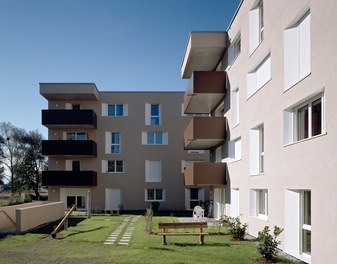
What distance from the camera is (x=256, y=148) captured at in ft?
46.4

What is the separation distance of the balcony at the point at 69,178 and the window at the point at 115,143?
3004 millimetres

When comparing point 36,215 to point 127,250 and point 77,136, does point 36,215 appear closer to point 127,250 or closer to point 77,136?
point 127,250

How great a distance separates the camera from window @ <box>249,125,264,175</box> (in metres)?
14.0

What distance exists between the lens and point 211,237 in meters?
13.5

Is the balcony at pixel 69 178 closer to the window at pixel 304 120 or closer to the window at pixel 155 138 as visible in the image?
the window at pixel 155 138

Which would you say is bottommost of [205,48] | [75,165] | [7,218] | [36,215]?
[7,218]

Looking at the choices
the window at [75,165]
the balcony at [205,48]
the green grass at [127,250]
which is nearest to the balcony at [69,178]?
the window at [75,165]

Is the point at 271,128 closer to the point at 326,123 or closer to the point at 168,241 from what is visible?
the point at 326,123

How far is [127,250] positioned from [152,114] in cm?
2015

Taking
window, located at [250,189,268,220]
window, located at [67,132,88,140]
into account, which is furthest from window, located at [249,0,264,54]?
window, located at [67,132,88,140]

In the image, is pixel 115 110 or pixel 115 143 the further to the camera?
pixel 115 110

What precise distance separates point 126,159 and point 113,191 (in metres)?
2.94

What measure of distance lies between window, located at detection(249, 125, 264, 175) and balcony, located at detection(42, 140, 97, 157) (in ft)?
55.9

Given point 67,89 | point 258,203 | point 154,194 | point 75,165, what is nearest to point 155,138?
point 154,194
